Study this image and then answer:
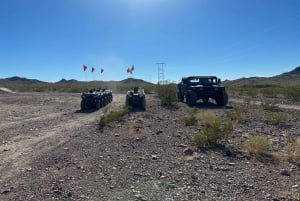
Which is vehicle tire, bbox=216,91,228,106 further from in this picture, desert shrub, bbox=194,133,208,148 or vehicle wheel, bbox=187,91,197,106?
desert shrub, bbox=194,133,208,148

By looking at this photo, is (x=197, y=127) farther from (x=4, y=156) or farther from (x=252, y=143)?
(x=4, y=156)

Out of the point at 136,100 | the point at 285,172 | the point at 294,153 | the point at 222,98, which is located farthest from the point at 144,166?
the point at 222,98

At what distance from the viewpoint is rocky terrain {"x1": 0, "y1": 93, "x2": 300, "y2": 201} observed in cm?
751

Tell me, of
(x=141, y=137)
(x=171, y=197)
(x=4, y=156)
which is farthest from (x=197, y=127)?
(x=171, y=197)

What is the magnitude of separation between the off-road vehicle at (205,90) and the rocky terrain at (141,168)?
13266 mm

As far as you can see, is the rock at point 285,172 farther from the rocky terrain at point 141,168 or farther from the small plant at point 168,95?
the small plant at point 168,95

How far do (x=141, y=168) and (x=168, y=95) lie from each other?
68.9 feet

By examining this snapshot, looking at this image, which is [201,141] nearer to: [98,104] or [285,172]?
[285,172]

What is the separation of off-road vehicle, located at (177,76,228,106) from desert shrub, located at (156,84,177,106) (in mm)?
1074

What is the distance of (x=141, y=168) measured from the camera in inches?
366

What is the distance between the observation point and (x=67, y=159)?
10.3 metres

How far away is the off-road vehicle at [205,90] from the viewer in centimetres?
2841

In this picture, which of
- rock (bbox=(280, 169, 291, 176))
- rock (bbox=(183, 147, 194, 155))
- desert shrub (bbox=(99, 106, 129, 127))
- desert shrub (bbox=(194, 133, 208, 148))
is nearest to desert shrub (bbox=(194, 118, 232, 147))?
desert shrub (bbox=(194, 133, 208, 148))

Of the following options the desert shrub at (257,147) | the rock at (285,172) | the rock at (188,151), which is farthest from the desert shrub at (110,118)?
the rock at (285,172)
